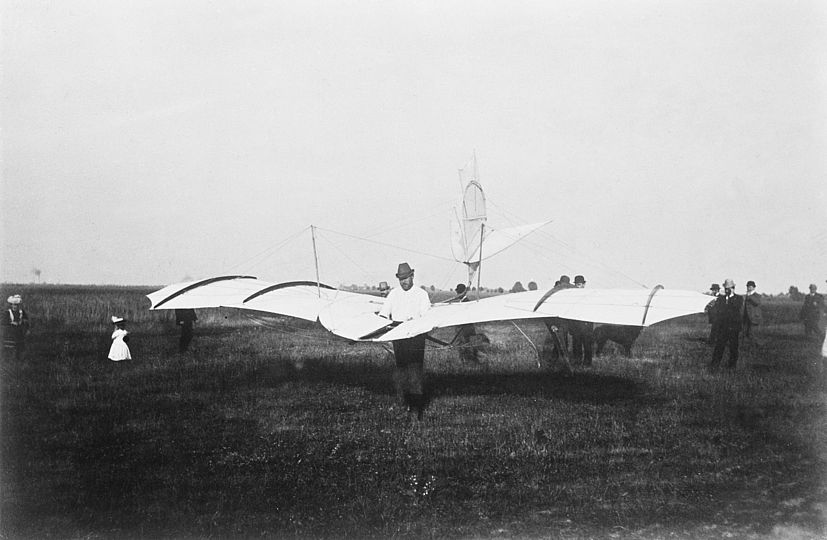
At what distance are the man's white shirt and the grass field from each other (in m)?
1.29

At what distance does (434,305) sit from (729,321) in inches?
221

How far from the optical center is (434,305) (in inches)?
361

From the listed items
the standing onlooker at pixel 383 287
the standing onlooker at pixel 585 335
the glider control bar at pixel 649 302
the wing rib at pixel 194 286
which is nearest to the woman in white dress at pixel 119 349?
the wing rib at pixel 194 286

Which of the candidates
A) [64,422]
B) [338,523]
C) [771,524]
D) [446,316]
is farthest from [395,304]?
[771,524]

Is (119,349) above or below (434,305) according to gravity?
below

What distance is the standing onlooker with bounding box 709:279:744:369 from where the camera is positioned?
10031mm

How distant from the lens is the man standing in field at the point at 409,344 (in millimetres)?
7332

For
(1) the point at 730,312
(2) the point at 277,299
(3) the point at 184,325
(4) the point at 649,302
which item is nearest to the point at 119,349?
(3) the point at 184,325

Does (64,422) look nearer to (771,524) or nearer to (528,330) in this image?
(771,524)

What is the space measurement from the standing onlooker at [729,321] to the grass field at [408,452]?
0.44 m

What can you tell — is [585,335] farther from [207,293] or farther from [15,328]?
[15,328]

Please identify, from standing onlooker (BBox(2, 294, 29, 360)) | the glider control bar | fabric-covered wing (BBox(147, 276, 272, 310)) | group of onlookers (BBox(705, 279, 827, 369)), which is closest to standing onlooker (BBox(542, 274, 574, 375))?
the glider control bar

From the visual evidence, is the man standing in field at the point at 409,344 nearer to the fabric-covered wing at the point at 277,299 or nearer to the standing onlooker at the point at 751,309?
the fabric-covered wing at the point at 277,299

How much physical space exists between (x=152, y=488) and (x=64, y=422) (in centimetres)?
265
